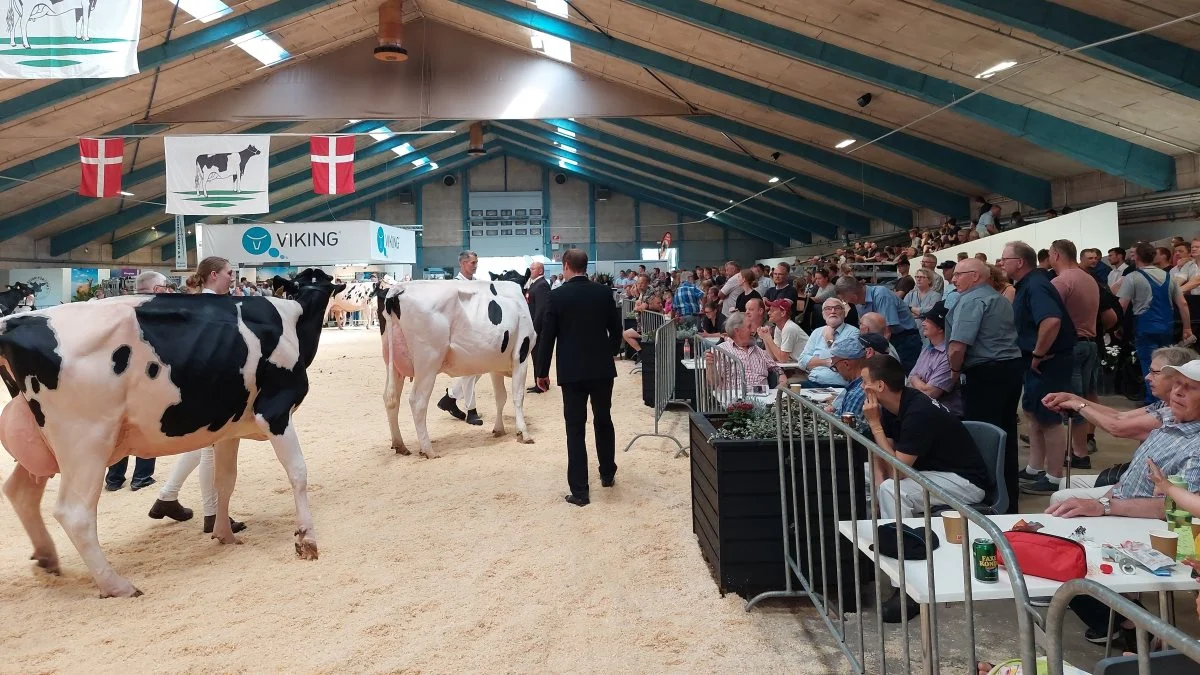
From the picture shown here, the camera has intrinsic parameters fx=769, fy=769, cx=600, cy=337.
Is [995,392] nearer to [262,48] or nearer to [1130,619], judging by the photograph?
[1130,619]

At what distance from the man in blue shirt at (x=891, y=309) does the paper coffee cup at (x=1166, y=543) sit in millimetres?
4028

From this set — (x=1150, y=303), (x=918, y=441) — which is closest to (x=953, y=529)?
(x=918, y=441)

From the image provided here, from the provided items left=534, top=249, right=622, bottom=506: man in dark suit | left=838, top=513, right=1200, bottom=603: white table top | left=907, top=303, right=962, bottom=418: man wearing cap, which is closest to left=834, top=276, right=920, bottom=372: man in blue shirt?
left=907, top=303, right=962, bottom=418: man wearing cap

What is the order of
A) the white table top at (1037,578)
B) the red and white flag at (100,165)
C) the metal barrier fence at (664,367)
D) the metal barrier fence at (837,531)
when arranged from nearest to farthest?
the white table top at (1037,578) < the metal barrier fence at (837,531) < the metal barrier fence at (664,367) < the red and white flag at (100,165)

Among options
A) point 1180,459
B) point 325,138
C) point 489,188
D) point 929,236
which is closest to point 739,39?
point 929,236

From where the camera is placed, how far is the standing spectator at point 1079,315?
5875 mm

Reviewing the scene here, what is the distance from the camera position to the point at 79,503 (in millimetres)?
3770

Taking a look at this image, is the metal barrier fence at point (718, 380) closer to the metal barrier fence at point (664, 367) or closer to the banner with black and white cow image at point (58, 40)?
the metal barrier fence at point (664, 367)

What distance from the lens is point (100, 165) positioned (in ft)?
44.7

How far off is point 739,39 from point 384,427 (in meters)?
8.01

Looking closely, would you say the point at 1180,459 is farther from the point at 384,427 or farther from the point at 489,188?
the point at 489,188

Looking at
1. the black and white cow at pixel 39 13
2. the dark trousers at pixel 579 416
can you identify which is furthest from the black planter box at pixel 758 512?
the black and white cow at pixel 39 13

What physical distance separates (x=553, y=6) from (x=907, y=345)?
10.2 m

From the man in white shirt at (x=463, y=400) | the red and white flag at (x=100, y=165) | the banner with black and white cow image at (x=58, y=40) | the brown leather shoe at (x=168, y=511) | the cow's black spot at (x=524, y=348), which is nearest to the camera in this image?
the brown leather shoe at (x=168, y=511)
